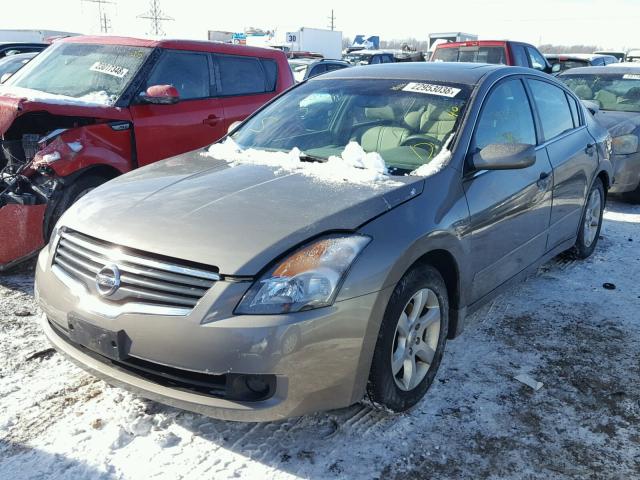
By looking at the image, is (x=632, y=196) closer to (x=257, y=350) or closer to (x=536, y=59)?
(x=536, y=59)

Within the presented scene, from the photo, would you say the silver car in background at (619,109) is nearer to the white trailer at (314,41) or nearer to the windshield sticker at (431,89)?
the windshield sticker at (431,89)

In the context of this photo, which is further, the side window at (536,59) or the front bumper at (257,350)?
the side window at (536,59)

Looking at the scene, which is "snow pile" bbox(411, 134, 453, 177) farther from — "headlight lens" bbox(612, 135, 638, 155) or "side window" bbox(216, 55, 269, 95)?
"headlight lens" bbox(612, 135, 638, 155)

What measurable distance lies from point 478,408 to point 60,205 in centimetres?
322

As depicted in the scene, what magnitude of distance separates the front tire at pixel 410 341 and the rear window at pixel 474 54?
9135 millimetres

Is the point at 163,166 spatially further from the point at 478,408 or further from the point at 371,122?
the point at 478,408

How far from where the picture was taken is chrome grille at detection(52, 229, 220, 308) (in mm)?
2377

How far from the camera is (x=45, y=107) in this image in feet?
14.4

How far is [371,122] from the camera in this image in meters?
3.62

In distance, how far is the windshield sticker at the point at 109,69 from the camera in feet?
17.4

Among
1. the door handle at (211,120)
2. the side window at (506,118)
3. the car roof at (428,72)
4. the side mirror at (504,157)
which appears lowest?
the door handle at (211,120)

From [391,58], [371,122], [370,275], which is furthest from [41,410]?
[391,58]

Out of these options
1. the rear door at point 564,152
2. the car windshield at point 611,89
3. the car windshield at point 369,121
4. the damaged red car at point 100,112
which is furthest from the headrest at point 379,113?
the car windshield at point 611,89

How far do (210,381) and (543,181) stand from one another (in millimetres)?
2616
